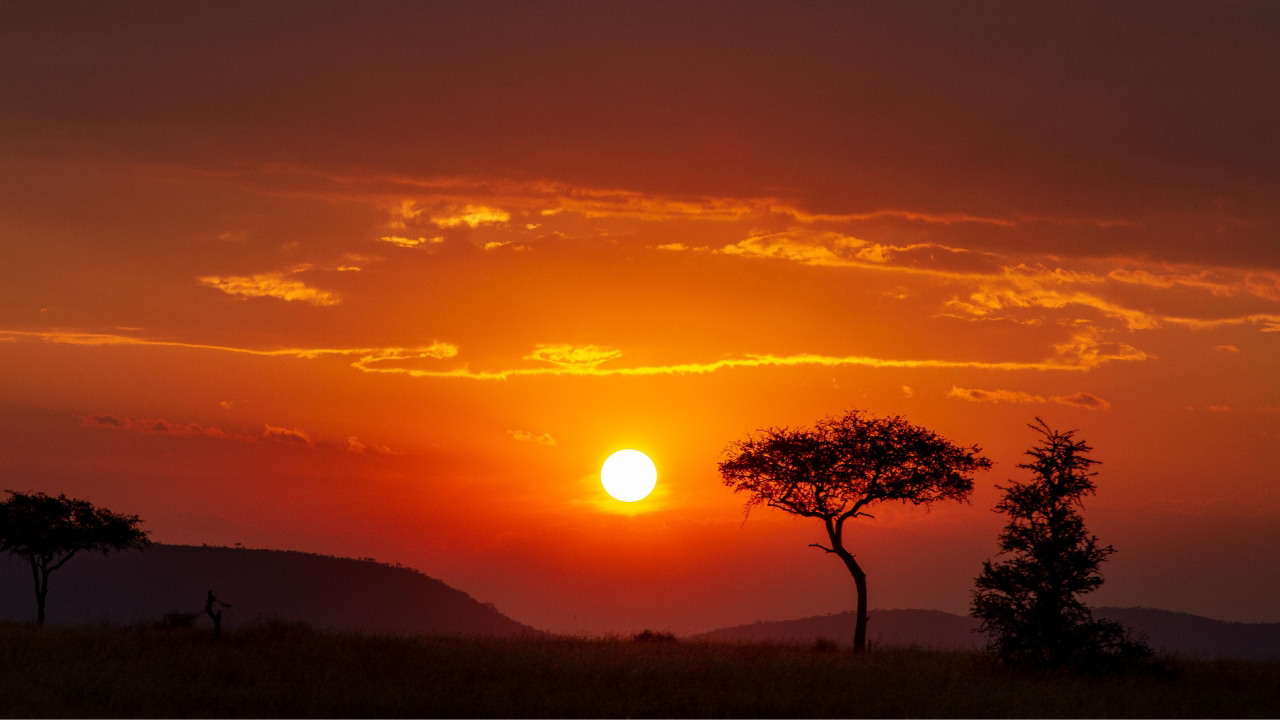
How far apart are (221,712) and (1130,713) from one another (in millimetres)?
22170

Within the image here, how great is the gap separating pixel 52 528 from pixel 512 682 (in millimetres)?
31992

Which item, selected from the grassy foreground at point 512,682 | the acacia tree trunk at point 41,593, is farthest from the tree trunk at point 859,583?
the acacia tree trunk at point 41,593

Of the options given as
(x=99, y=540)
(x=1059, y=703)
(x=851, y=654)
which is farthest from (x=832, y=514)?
(x=99, y=540)

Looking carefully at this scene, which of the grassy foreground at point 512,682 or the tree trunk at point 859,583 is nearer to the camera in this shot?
the grassy foreground at point 512,682

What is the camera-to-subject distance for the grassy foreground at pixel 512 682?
25297mm

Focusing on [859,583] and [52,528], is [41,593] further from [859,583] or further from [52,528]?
[859,583]

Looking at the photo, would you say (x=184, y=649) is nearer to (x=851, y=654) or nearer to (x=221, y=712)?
(x=221, y=712)

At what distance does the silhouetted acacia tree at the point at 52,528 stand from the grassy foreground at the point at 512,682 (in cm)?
1599

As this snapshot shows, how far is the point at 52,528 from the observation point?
48.8 m

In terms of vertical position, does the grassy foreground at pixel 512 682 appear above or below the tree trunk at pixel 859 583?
below

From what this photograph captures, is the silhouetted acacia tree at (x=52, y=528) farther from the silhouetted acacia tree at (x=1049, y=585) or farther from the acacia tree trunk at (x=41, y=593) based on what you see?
the silhouetted acacia tree at (x=1049, y=585)

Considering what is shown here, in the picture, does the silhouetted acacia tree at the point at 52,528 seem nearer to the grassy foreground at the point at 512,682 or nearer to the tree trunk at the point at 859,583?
the grassy foreground at the point at 512,682

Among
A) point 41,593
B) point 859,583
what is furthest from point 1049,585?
point 41,593

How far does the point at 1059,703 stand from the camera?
2664cm
